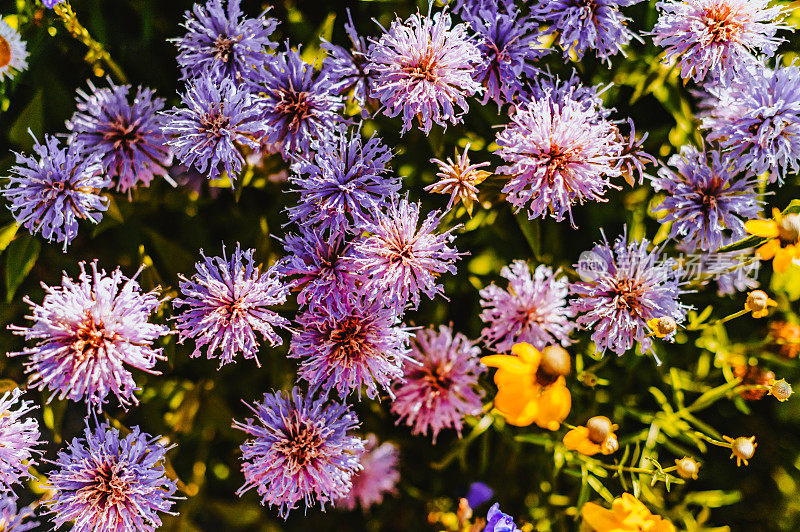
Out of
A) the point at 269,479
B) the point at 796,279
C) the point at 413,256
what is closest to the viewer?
the point at 413,256

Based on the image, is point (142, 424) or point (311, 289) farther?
point (142, 424)

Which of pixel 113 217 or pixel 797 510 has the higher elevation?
pixel 113 217

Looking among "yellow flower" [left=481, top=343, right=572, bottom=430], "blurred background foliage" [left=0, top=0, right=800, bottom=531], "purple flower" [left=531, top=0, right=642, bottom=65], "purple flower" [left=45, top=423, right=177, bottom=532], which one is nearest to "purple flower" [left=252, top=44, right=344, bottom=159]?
"blurred background foliage" [left=0, top=0, right=800, bottom=531]

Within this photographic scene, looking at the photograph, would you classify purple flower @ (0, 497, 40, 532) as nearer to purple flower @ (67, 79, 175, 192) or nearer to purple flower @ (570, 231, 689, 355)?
purple flower @ (67, 79, 175, 192)

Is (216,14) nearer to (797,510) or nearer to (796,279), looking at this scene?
(796,279)

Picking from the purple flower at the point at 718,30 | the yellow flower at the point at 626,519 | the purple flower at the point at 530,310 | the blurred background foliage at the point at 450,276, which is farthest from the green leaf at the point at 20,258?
the purple flower at the point at 718,30

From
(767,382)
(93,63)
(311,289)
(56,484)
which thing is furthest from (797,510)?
(93,63)
